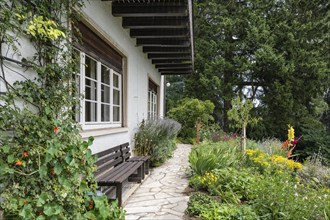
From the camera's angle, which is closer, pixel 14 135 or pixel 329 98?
pixel 14 135

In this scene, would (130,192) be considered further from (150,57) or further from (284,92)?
(284,92)

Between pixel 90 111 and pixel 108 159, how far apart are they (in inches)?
32.5

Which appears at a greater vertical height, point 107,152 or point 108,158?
point 107,152

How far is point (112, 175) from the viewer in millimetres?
3773

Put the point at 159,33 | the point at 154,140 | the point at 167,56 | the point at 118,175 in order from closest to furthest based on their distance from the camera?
the point at 118,175 < the point at 159,33 < the point at 154,140 < the point at 167,56

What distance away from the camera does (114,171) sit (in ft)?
13.4

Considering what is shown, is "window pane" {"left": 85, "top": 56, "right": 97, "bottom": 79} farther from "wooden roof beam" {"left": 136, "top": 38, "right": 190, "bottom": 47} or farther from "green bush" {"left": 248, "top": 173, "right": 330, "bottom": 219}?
"green bush" {"left": 248, "top": 173, "right": 330, "bottom": 219}

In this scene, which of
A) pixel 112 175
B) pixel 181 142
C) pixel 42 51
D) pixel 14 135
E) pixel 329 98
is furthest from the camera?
pixel 329 98

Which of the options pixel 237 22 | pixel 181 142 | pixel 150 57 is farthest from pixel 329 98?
pixel 150 57

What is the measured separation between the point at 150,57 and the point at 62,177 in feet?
21.0

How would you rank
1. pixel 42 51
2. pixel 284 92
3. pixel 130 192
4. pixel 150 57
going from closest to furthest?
pixel 42 51
pixel 130 192
pixel 150 57
pixel 284 92

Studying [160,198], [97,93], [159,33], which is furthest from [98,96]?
[159,33]

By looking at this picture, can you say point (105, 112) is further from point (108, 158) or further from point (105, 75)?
point (108, 158)

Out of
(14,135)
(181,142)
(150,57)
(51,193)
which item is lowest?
(181,142)
